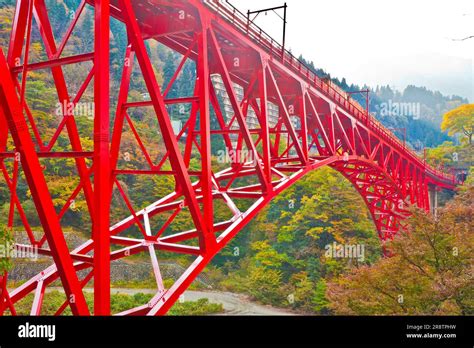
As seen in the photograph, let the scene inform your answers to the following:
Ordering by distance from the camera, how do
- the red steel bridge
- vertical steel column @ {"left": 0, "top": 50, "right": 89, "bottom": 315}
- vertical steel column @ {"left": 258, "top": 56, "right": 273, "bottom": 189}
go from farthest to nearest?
vertical steel column @ {"left": 258, "top": 56, "right": 273, "bottom": 189}
the red steel bridge
vertical steel column @ {"left": 0, "top": 50, "right": 89, "bottom": 315}

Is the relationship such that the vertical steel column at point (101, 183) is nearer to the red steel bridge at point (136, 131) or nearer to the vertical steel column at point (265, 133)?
the red steel bridge at point (136, 131)

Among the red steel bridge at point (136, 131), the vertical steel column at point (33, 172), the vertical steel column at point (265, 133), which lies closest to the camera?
the vertical steel column at point (33, 172)

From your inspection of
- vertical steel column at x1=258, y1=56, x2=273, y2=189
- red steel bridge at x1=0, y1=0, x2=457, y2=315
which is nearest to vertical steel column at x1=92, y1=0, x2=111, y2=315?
red steel bridge at x1=0, y1=0, x2=457, y2=315

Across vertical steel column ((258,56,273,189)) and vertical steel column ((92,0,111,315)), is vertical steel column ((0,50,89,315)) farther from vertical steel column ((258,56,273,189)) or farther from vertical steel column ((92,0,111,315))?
vertical steel column ((258,56,273,189))

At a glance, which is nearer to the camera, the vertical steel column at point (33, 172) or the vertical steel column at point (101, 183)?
the vertical steel column at point (33, 172)

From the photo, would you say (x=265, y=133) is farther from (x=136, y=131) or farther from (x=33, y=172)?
(x=33, y=172)

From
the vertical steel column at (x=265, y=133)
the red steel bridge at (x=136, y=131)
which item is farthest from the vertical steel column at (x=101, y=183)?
the vertical steel column at (x=265, y=133)

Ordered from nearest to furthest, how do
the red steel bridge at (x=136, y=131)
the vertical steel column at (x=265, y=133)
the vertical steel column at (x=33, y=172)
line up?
the vertical steel column at (x=33, y=172)
the red steel bridge at (x=136, y=131)
the vertical steel column at (x=265, y=133)

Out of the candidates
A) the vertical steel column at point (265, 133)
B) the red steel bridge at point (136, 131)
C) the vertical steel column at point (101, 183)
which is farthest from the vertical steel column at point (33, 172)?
the vertical steel column at point (265, 133)

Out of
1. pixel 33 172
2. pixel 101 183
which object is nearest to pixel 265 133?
pixel 101 183

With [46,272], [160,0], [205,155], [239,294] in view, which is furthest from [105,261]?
[239,294]
